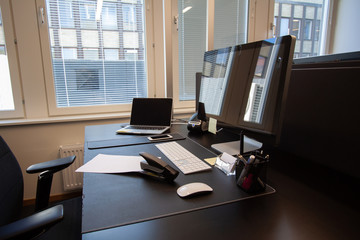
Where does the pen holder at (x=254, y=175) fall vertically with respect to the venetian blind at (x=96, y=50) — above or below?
below

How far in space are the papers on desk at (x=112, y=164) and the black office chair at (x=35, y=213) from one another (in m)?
0.17

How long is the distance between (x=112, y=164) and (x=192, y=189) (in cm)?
41

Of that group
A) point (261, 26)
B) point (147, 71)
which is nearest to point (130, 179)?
point (147, 71)

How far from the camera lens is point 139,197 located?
0.68m

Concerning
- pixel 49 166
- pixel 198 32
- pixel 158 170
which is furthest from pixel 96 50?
pixel 158 170

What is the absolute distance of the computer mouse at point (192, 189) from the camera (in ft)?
2.19

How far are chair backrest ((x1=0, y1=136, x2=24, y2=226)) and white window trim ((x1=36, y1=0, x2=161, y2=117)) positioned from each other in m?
1.15

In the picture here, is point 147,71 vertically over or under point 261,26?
under

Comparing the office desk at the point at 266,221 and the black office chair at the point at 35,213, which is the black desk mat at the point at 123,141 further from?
the office desk at the point at 266,221

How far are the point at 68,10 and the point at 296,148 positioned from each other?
222cm

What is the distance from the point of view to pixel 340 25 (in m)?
3.02

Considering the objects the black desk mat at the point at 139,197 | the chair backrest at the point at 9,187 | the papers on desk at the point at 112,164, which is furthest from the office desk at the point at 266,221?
the chair backrest at the point at 9,187

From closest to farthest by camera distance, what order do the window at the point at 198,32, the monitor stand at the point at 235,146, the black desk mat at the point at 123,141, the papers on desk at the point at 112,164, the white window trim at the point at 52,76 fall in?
the papers on desk at the point at 112,164, the monitor stand at the point at 235,146, the black desk mat at the point at 123,141, the white window trim at the point at 52,76, the window at the point at 198,32

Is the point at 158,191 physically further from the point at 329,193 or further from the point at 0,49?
the point at 0,49
